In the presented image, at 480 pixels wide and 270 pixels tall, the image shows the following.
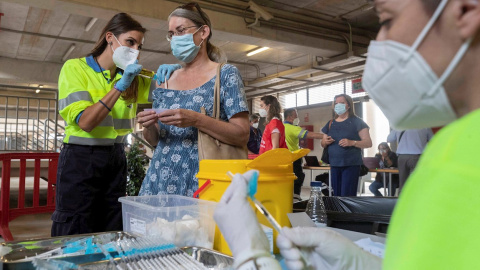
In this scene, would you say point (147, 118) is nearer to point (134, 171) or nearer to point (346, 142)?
point (134, 171)

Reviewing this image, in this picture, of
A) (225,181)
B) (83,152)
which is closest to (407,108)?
(225,181)

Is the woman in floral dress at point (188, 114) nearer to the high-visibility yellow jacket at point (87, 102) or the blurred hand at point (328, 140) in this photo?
the high-visibility yellow jacket at point (87, 102)

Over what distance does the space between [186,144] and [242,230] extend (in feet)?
3.23

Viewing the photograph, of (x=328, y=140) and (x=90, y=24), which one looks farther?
(x=90, y=24)

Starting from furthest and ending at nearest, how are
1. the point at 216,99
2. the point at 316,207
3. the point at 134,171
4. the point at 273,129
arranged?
the point at 273,129, the point at 134,171, the point at 216,99, the point at 316,207

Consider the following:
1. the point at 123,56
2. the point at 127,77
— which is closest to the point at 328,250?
the point at 127,77

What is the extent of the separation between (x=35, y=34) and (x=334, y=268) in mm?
9050

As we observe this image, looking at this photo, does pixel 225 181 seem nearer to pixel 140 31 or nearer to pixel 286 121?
pixel 140 31

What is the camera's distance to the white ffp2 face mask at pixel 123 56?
1.80 metres

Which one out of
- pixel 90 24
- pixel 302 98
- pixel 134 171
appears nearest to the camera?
pixel 134 171

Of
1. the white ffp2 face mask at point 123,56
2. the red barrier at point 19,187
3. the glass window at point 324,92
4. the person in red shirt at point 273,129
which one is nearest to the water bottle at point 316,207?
the white ffp2 face mask at point 123,56

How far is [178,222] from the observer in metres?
0.94

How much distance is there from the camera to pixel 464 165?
1.05 feet

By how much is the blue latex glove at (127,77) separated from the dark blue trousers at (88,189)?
0.30 metres
